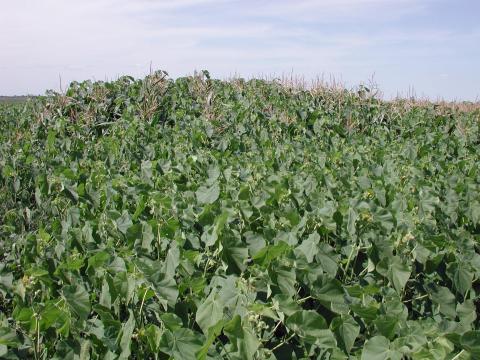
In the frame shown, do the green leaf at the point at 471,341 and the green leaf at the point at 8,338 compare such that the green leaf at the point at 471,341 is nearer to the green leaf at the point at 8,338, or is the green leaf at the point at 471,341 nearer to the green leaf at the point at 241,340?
the green leaf at the point at 241,340

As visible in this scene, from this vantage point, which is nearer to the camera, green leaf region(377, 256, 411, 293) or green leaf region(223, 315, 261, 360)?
green leaf region(223, 315, 261, 360)

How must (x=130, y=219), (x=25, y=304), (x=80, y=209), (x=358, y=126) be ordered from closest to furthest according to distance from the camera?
(x=25, y=304) → (x=130, y=219) → (x=80, y=209) → (x=358, y=126)

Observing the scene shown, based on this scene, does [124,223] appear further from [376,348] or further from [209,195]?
[376,348]

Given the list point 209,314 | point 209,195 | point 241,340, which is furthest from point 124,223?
point 241,340

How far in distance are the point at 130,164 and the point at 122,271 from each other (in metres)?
2.58

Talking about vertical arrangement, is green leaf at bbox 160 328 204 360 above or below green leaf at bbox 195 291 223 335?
below

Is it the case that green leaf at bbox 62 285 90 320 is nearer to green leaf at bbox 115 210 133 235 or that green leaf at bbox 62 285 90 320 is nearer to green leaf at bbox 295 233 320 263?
green leaf at bbox 115 210 133 235


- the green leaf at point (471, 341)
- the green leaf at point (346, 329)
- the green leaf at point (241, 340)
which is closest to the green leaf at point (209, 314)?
the green leaf at point (241, 340)

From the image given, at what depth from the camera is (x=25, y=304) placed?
250 cm

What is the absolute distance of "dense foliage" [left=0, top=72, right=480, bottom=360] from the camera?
2.01 m

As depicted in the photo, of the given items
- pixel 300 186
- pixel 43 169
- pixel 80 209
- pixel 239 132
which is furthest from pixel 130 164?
pixel 239 132

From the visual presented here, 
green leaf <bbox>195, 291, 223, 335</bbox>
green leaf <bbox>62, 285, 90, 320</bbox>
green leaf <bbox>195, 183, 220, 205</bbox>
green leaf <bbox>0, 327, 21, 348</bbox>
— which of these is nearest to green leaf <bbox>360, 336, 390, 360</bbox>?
green leaf <bbox>195, 291, 223, 335</bbox>

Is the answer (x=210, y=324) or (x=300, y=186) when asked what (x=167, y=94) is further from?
(x=210, y=324)

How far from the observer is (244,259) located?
2.40 metres
